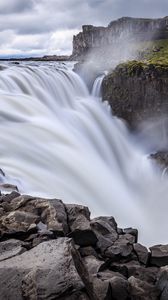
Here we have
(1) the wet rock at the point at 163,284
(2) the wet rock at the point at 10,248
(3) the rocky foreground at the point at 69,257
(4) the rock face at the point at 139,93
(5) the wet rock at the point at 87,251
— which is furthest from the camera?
(4) the rock face at the point at 139,93

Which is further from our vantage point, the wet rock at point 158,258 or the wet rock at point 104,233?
the wet rock at point 158,258

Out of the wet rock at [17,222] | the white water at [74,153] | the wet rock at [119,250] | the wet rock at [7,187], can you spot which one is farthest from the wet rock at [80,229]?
the white water at [74,153]

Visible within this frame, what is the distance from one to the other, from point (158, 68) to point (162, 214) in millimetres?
16922

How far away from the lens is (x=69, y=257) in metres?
7.66

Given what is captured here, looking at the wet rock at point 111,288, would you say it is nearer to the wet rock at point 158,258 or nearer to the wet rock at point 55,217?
the wet rock at point 55,217

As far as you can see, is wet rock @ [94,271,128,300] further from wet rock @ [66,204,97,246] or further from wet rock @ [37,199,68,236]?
wet rock @ [37,199,68,236]

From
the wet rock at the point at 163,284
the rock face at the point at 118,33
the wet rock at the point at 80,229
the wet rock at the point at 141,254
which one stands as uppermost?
the rock face at the point at 118,33

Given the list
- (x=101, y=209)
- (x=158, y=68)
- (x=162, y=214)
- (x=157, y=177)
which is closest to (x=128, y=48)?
(x=158, y=68)

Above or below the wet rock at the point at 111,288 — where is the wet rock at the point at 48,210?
above

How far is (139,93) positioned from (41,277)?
31053 mm

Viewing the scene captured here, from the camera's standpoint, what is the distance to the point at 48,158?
20.0 metres

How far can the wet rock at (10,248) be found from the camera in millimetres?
8477

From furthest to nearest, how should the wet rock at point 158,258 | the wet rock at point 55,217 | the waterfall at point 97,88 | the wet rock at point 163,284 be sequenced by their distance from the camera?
the waterfall at point 97,88, the wet rock at point 158,258, the wet rock at point 55,217, the wet rock at point 163,284

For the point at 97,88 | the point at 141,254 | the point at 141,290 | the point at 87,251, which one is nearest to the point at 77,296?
the point at 141,290
